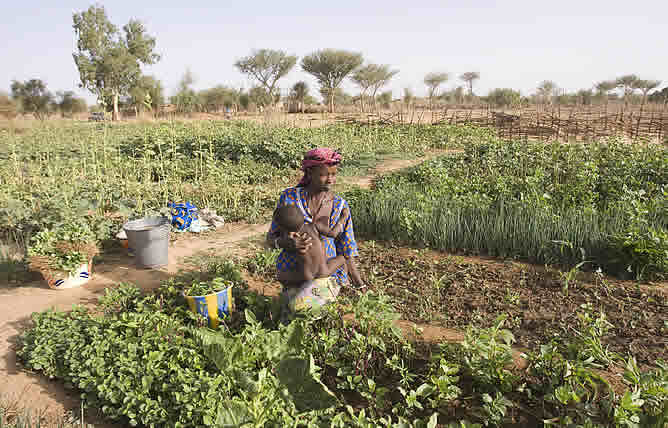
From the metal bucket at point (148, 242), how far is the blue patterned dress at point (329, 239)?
1747 millimetres

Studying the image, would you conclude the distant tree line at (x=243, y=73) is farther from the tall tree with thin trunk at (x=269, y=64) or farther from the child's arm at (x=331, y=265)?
the child's arm at (x=331, y=265)

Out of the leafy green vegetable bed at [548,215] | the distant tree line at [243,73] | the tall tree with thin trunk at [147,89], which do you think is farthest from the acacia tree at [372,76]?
the leafy green vegetable bed at [548,215]

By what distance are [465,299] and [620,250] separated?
1.54m

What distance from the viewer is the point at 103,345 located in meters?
2.38

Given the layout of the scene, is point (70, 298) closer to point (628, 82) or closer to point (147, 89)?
point (147, 89)

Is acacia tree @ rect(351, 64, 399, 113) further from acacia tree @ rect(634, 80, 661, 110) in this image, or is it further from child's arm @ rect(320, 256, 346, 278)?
child's arm @ rect(320, 256, 346, 278)

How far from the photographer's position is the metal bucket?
3.89 m

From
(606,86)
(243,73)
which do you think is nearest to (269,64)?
(243,73)

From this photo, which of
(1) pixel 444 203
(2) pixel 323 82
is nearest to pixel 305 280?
(1) pixel 444 203

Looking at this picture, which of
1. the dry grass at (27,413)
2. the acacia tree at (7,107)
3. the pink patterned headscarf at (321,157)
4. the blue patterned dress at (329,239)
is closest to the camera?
the dry grass at (27,413)

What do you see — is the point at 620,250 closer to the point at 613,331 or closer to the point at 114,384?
the point at 613,331

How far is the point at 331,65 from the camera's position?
32531 mm

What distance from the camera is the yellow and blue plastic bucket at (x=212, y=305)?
2.81 meters

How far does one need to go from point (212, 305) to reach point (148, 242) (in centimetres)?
152
